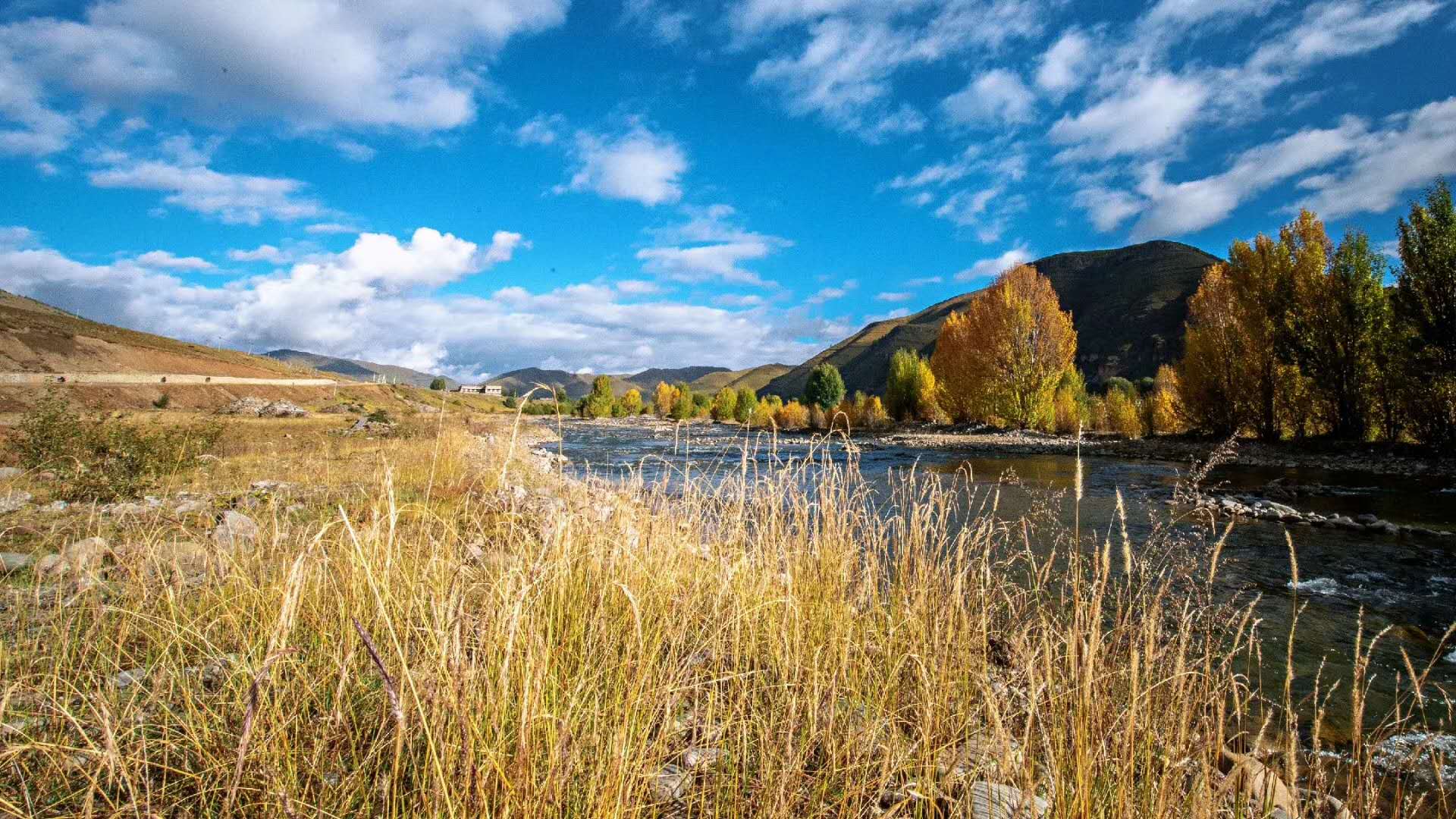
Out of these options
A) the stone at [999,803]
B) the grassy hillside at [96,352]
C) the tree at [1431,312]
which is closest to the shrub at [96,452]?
the stone at [999,803]

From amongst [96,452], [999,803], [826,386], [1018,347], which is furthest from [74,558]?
[826,386]

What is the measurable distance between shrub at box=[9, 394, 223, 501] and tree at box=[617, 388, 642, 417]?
97.8 metres

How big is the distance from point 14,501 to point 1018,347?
35.5 m

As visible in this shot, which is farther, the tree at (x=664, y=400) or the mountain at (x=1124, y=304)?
the mountain at (x=1124, y=304)

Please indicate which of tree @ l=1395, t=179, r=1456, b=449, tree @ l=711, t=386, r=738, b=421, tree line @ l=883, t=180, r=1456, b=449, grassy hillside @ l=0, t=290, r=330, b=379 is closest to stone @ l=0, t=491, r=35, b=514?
tree line @ l=883, t=180, r=1456, b=449

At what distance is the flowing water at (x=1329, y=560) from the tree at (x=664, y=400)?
275 ft

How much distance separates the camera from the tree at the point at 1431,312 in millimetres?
16594

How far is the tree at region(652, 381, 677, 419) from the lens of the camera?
99938 millimetres

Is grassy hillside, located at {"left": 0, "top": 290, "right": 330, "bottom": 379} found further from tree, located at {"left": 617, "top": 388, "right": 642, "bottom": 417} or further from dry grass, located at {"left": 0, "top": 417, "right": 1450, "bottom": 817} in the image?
dry grass, located at {"left": 0, "top": 417, "right": 1450, "bottom": 817}

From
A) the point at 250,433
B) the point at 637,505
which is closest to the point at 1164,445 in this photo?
the point at 637,505

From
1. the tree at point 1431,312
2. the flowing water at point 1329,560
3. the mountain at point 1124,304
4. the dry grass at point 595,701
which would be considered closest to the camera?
the dry grass at point 595,701

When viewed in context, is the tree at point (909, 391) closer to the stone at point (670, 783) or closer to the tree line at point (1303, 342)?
the tree line at point (1303, 342)

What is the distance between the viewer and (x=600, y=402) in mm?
102875

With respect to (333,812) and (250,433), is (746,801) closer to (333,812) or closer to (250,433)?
(333,812)
